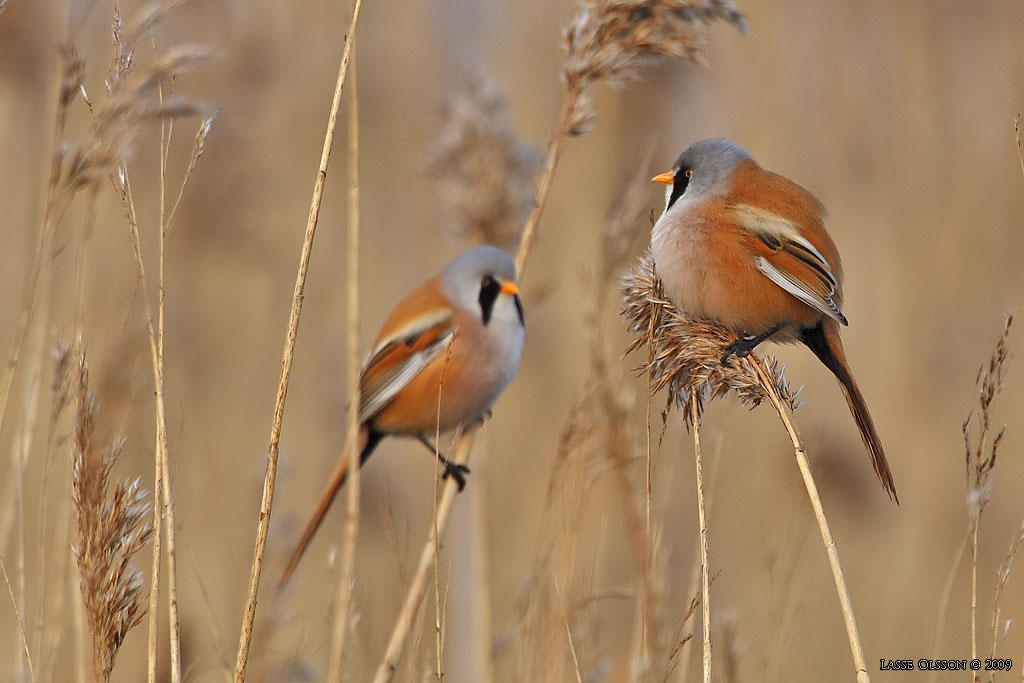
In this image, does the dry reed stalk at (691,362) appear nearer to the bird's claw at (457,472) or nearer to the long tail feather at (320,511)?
the bird's claw at (457,472)

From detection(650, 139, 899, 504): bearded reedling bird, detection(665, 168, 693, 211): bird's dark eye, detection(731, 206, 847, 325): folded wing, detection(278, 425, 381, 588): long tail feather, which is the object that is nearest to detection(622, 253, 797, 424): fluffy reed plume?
detection(650, 139, 899, 504): bearded reedling bird

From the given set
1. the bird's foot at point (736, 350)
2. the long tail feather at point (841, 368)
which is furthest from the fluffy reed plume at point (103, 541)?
the long tail feather at point (841, 368)

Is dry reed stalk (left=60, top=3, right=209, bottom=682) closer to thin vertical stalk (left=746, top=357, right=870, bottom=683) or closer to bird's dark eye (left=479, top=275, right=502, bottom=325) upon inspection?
thin vertical stalk (left=746, top=357, right=870, bottom=683)

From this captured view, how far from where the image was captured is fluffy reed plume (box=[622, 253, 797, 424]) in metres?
2.01

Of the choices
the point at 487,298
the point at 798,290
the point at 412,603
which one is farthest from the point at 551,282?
the point at 412,603

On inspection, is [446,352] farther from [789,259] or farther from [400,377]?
[789,259]

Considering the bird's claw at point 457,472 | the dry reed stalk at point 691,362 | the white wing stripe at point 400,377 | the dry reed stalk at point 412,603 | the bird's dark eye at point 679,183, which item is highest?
the bird's dark eye at point 679,183

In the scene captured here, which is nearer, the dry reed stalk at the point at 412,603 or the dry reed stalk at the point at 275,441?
the dry reed stalk at the point at 275,441

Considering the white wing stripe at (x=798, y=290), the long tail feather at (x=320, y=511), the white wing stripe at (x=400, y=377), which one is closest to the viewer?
the long tail feather at (x=320, y=511)

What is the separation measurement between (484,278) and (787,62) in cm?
219

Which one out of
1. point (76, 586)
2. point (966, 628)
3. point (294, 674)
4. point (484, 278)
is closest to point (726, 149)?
point (484, 278)

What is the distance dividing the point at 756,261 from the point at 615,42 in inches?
29.0

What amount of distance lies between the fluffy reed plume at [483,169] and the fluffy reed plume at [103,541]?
5.54 ft

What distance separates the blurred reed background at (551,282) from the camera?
366 cm
